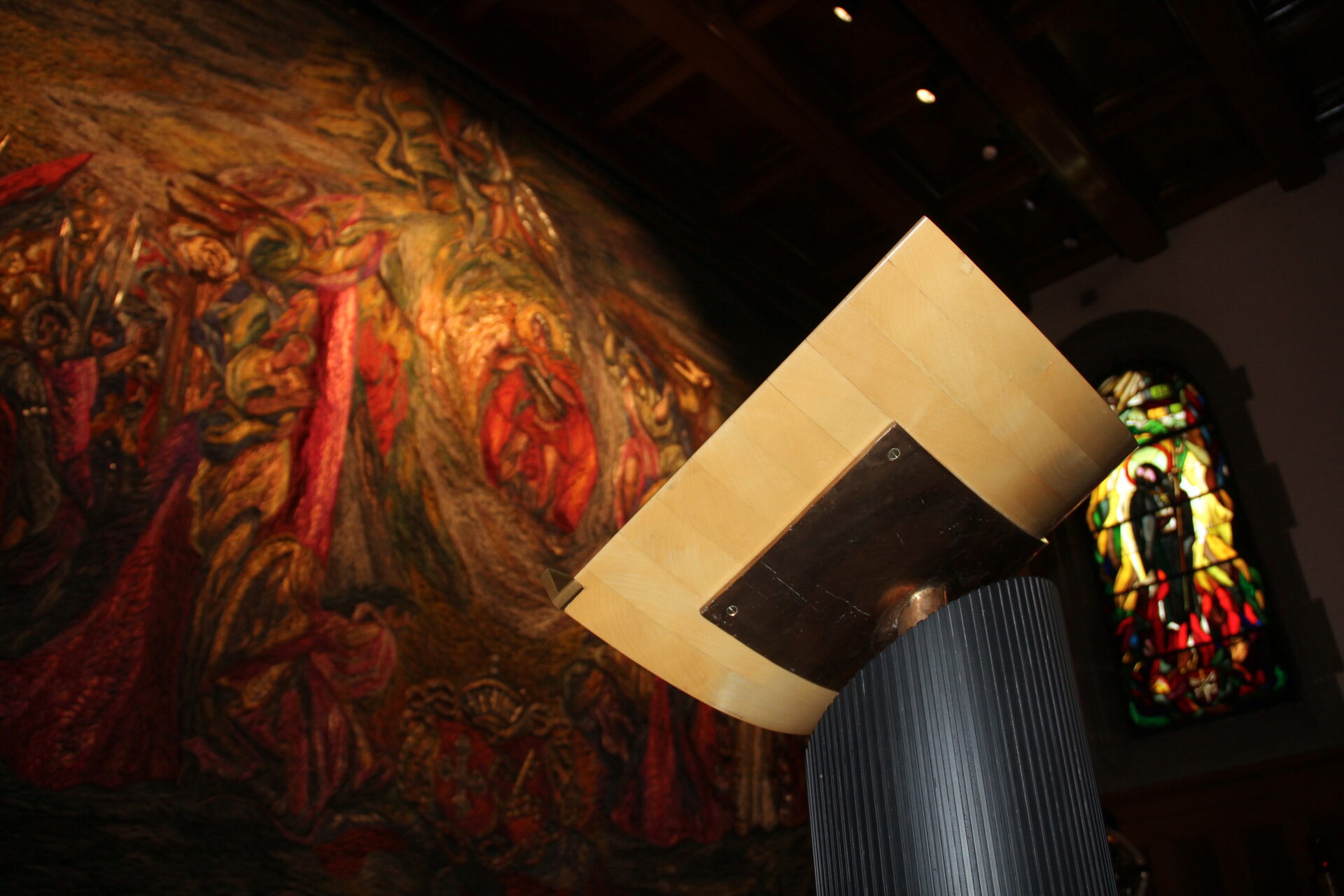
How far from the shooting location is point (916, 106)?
715 centimetres

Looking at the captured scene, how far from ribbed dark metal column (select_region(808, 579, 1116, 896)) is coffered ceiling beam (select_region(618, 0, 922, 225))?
5394 mm

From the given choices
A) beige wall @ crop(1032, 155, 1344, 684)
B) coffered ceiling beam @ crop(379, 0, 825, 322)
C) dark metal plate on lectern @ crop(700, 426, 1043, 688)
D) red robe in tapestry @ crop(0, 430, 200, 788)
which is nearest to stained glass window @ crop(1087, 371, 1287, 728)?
beige wall @ crop(1032, 155, 1344, 684)

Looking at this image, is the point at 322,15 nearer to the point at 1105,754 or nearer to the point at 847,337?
the point at 847,337

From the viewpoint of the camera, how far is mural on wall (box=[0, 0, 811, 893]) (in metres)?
3.59

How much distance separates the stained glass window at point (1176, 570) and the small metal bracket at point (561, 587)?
21.3 feet

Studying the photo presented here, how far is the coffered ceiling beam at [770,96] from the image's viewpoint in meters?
6.25

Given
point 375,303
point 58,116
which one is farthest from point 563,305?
point 58,116

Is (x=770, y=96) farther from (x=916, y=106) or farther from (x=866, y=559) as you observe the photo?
(x=866, y=559)

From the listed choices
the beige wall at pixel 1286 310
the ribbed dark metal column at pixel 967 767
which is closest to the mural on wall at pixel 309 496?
the ribbed dark metal column at pixel 967 767

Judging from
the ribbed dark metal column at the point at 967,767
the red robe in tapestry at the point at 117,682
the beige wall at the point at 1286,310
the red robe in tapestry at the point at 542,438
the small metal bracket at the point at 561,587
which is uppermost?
the beige wall at the point at 1286,310

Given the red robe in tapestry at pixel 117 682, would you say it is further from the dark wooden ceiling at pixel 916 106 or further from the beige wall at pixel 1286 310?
the beige wall at pixel 1286 310

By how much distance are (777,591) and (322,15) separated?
17.0ft

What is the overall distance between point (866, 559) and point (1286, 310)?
7033 millimetres

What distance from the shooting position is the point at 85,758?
341cm
